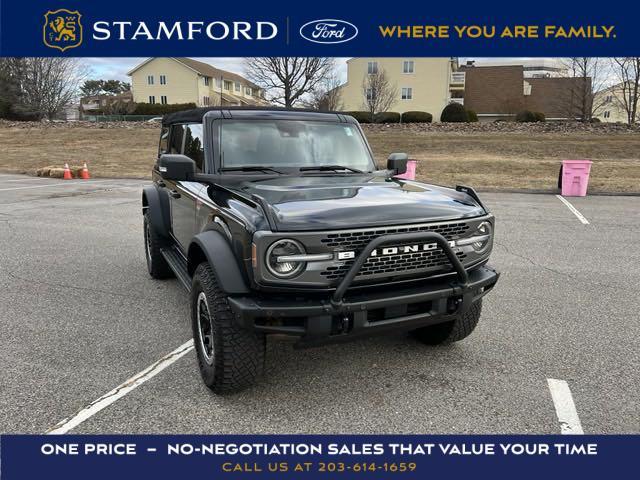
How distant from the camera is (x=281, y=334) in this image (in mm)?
2723

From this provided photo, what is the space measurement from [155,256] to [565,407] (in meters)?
4.05

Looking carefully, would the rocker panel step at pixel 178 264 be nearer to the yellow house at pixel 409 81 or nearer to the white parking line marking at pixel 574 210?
the white parking line marking at pixel 574 210

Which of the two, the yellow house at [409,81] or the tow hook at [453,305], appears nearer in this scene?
the tow hook at [453,305]

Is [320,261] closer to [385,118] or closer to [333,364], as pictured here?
[333,364]

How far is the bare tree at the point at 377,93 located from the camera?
40281 mm

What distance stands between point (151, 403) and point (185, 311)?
63.0 inches

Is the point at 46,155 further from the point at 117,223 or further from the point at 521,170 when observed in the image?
the point at 521,170

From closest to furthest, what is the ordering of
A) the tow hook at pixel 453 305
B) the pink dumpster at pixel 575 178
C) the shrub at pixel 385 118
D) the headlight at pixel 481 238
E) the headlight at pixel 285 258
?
the headlight at pixel 285 258
the tow hook at pixel 453 305
the headlight at pixel 481 238
the pink dumpster at pixel 575 178
the shrub at pixel 385 118

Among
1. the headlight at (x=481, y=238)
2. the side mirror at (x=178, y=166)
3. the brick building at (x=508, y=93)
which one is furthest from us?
the brick building at (x=508, y=93)

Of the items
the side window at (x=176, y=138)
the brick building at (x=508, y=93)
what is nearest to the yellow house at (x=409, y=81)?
the brick building at (x=508, y=93)

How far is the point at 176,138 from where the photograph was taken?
499cm

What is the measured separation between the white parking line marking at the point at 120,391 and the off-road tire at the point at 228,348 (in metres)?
0.57

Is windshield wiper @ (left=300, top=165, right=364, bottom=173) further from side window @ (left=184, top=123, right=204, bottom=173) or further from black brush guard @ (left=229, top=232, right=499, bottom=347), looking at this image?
black brush guard @ (left=229, top=232, right=499, bottom=347)

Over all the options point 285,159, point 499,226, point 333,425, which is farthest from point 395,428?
point 499,226
